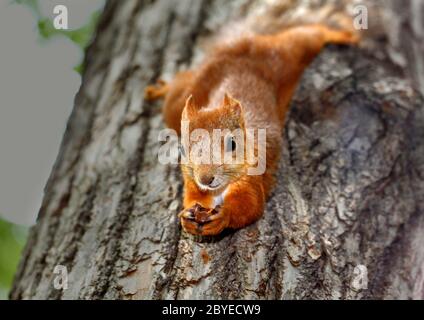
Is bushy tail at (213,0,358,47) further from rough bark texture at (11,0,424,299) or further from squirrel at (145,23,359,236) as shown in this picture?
rough bark texture at (11,0,424,299)

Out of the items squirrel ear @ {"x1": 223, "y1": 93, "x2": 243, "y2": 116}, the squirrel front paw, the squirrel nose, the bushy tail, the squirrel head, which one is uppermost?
the bushy tail

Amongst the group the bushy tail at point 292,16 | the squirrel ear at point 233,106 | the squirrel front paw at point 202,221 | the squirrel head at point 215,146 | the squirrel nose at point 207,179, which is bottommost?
the squirrel front paw at point 202,221

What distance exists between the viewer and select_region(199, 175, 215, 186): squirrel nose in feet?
7.59

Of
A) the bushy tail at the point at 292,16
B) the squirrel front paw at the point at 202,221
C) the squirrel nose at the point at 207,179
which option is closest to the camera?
the squirrel nose at the point at 207,179

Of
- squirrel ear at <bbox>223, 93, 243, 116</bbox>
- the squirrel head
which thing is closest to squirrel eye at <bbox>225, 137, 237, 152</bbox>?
the squirrel head

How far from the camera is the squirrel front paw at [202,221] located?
2441mm

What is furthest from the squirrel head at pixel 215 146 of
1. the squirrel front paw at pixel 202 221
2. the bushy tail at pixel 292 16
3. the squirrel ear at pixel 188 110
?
the bushy tail at pixel 292 16

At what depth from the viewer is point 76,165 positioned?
10.5 ft

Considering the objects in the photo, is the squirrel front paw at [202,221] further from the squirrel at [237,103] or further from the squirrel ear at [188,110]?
the squirrel ear at [188,110]

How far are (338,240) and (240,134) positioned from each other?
2.18 ft
